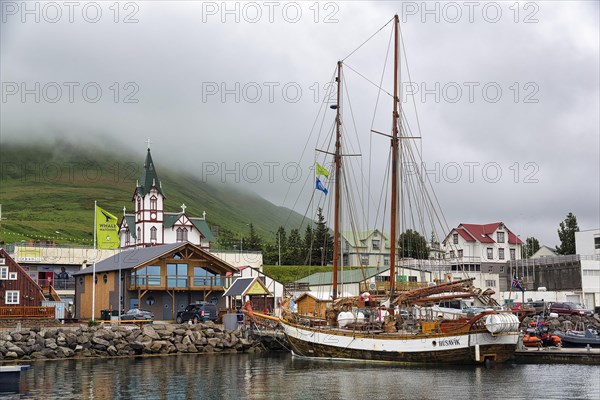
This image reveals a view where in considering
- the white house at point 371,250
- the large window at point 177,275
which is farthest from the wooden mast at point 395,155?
the white house at point 371,250

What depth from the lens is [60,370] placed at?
47062 mm

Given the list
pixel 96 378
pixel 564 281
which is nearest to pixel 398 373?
pixel 96 378

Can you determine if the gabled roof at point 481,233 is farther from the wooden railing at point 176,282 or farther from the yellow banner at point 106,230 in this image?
the yellow banner at point 106,230

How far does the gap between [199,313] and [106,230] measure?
38.7 ft

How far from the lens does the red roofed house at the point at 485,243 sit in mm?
120938

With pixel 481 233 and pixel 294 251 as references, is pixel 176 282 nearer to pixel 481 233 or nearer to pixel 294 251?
pixel 294 251

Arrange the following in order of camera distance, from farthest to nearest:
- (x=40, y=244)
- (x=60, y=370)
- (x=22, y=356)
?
(x=40, y=244) → (x=22, y=356) → (x=60, y=370)

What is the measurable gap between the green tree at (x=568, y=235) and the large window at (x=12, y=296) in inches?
3832

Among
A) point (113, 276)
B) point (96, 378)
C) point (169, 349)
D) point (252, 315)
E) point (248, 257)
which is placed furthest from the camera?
point (248, 257)

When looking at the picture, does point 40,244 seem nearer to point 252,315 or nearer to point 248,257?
point 248,257

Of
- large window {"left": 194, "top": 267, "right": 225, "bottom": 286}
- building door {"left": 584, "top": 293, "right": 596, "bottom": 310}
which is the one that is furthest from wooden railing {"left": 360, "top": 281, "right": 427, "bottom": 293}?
building door {"left": 584, "top": 293, "right": 596, "bottom": 310}

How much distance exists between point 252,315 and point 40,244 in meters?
47.6

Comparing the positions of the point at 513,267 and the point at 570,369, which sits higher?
the point at 513,267

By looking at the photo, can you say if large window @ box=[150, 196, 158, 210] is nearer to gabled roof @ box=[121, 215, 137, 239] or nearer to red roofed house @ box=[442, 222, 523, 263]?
gabled roof @ box=[121, 215, 137, 239]
